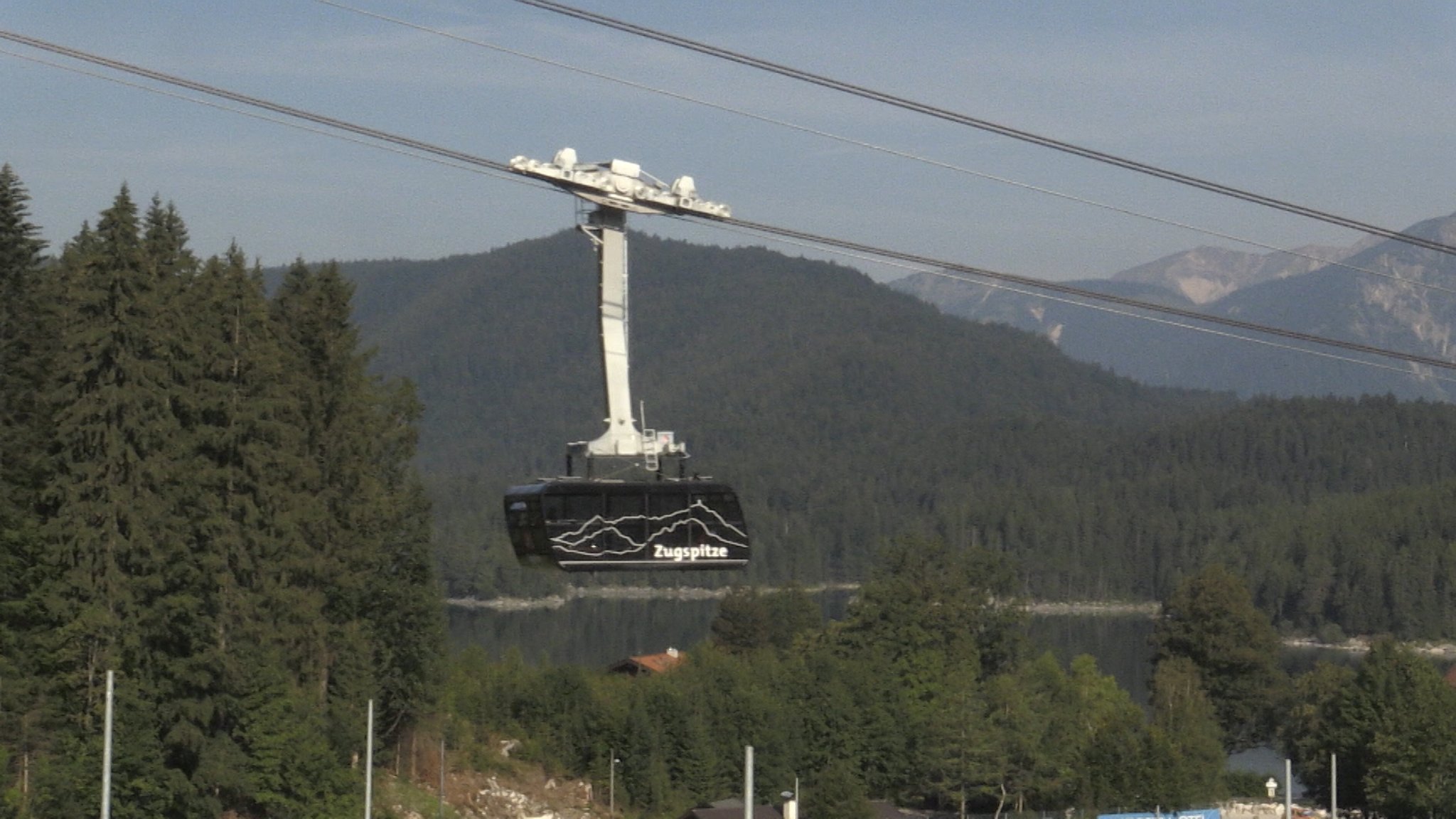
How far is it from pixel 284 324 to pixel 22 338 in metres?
10.1

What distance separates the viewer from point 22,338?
57562 mm

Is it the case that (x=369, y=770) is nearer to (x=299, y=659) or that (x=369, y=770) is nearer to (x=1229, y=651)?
(x=299, y=659)

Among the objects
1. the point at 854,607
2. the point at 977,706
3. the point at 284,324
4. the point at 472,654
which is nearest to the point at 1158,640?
the point at 854,607

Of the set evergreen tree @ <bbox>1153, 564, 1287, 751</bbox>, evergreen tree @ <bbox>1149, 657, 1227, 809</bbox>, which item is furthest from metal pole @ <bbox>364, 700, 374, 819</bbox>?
evergreen tree @ <bbox>1153, 564, 1287, 751</bbox>

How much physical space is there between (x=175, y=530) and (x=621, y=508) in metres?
22.3

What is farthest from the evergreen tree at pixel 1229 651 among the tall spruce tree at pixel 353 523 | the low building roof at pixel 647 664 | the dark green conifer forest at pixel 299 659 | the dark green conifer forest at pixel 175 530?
the dark green conifer forest at pixel 175 530

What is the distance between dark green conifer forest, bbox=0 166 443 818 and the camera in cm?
5334

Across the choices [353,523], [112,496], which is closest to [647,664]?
[353,523]

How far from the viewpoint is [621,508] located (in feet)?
123

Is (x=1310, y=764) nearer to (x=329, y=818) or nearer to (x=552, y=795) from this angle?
(x=552, y=795)

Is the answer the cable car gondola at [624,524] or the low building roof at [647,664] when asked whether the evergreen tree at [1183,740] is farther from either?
the cable car gondola at [624,524]

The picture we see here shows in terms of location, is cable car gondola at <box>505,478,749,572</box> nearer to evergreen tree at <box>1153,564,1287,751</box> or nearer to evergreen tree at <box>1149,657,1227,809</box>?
evergreen tree at <box>1149,657,1227,809</box>

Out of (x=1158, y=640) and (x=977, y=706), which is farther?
(x=1158, y=640)

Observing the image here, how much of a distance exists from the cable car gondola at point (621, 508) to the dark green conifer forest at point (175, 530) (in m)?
18.3
